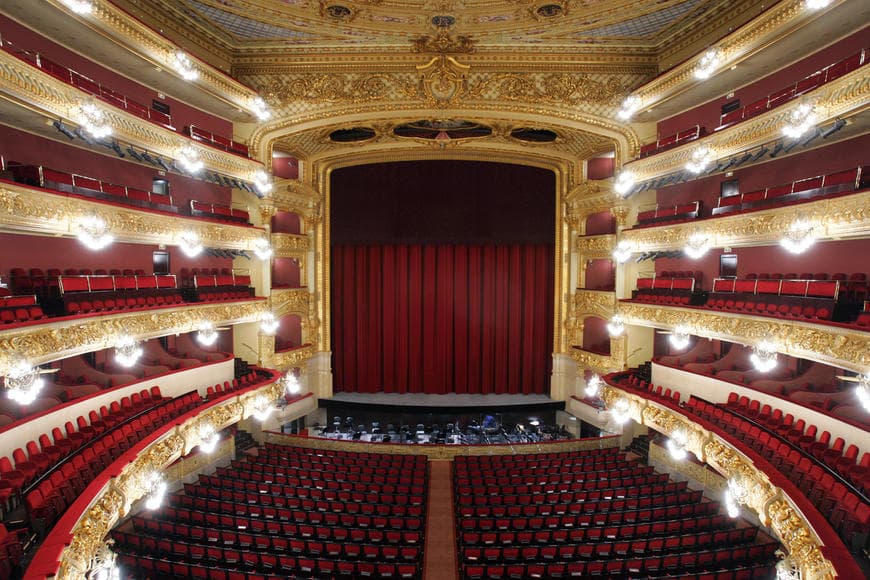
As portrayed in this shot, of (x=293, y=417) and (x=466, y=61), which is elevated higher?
(x=466, y=61)

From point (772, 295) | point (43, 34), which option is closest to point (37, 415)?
point (43, 34)

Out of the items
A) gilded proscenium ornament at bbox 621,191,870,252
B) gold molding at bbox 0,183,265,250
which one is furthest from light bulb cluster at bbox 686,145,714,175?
gold molding at bbox 0,183,265,250

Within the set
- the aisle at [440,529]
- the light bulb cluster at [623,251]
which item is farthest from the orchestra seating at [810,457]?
the aisle at [440,529]

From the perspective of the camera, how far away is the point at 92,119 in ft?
30.9

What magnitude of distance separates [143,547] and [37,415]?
332 cm

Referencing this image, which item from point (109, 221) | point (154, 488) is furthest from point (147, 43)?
point (154, 488)

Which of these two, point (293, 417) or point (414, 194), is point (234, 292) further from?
point (414, 194)

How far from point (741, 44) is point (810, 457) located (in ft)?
30.1

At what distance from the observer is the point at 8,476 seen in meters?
7.45

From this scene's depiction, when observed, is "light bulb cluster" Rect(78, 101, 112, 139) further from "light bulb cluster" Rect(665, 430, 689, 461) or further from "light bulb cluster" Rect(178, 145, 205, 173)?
"light bulb cluster" Rect(665, 430, 689, 461)

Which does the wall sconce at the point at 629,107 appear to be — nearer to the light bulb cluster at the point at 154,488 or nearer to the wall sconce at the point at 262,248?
the wall sconce at the point at 262,248

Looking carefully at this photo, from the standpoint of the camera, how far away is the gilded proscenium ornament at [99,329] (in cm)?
815

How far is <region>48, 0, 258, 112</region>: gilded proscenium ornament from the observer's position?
10023 mm

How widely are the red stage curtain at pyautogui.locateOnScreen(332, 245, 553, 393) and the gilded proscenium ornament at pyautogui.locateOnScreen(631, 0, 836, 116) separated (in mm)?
7443
